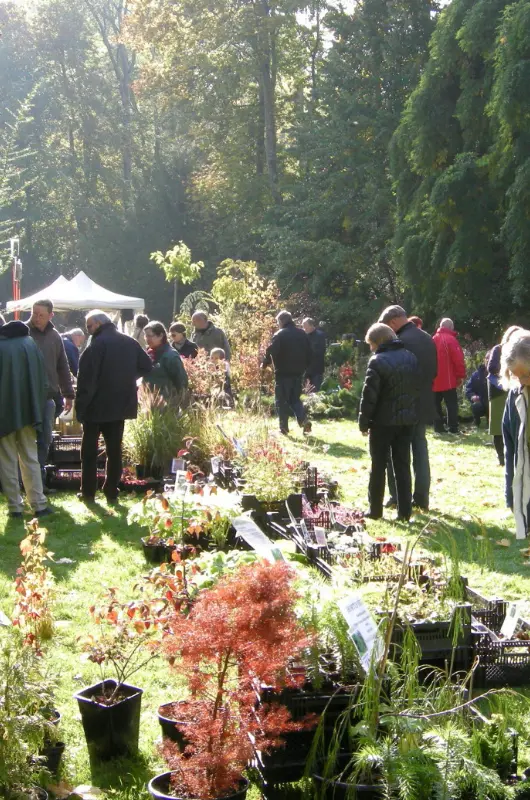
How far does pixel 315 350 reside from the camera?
775 inches

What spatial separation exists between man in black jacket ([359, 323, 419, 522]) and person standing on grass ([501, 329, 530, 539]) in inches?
54.3

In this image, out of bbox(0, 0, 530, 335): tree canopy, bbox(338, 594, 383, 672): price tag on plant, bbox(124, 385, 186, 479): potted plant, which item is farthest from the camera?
bbox(0, 0, 530, 335): tree canopy

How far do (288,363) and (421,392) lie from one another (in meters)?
5.60

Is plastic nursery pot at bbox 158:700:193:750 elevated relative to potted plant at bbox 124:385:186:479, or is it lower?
lower

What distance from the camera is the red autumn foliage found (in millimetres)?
3227

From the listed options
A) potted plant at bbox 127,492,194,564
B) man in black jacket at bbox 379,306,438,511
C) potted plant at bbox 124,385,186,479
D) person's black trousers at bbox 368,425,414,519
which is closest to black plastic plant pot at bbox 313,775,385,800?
potted plant at bbox 127,492,194,564

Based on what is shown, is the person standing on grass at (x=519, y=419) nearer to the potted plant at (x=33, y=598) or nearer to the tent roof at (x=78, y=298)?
the potted plant at (x=33, y=598)

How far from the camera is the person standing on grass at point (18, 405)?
870 cm

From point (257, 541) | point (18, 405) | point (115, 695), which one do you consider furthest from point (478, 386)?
point (115, 695)

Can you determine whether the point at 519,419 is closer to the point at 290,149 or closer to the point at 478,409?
the point at 478,409

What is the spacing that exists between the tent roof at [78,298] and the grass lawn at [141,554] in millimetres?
7794

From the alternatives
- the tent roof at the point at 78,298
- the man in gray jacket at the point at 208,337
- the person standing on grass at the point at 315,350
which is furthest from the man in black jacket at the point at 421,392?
the tent roof at the point at 78,298

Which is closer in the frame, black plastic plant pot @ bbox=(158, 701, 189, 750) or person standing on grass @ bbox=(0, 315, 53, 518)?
black plastic plant pot @ bbox=(158, 701, 189, 750)

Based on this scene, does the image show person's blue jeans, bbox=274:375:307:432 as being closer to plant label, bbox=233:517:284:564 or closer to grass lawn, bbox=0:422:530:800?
grass lawn, bbox=0:422:530:800
